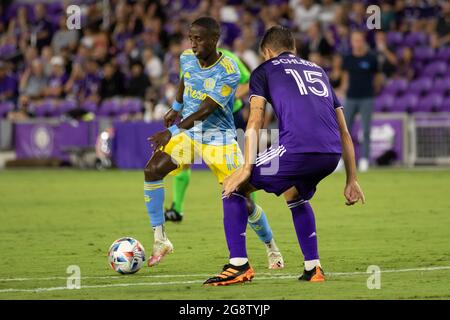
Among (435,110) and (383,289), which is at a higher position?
(435,110)

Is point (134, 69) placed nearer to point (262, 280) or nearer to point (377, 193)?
point (377, 193)

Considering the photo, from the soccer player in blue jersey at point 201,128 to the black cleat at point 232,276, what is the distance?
1.18 m

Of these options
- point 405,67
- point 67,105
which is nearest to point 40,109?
point 67,105

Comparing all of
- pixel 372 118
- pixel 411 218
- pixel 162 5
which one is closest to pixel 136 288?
pixel 411 218

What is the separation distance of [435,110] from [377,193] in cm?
682

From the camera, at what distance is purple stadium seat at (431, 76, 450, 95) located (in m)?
22.5

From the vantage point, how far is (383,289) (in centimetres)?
745

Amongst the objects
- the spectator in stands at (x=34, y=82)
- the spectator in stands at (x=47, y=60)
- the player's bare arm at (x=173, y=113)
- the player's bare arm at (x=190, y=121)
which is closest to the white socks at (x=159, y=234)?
the player's bare arm at (x=190, y=121)

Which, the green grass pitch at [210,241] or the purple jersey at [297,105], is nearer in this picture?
the green grass pitch at [210,241]

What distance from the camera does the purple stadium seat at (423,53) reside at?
75.5ft

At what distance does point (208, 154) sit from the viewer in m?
9.58

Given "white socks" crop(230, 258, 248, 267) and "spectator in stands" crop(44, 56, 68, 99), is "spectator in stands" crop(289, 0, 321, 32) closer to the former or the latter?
"spectator in stands" crop(44, 56, 68, 99)

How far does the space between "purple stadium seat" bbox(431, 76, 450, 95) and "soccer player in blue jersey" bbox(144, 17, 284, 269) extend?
13.6m

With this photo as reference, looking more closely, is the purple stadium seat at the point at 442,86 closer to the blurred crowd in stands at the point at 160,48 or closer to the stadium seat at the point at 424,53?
the blurred crowd in stands at the point at 160,48
